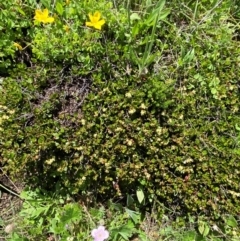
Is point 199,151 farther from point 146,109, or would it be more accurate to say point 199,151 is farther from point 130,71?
point 130,71

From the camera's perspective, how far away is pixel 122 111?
7.22 feet

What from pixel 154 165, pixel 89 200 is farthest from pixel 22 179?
pixel 154 165

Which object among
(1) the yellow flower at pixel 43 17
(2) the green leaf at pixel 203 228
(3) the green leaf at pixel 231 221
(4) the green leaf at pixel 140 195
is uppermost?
(1) the yellow flower at pixel 43 17

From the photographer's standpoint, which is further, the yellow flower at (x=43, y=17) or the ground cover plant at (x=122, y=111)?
the ground cover plant at (x=122, y=111)

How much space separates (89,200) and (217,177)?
2.44ft

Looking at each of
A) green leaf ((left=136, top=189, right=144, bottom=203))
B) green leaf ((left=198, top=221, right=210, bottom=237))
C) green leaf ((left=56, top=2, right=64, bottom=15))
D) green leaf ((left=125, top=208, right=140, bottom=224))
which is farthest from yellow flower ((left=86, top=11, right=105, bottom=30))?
green leaf ((left=198, top=221, right=210, bottom=237))

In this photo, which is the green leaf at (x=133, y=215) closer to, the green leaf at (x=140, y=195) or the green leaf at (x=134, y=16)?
the green leaf at (x=140, y=195)

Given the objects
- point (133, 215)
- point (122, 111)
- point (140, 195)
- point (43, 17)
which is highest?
point (43, 17)

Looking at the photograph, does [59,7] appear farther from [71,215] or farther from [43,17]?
[71,215]

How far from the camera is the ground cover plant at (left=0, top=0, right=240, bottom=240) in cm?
221

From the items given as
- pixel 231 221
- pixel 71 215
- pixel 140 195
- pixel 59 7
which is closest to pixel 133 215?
pixel 140 195

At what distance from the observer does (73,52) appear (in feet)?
7.19

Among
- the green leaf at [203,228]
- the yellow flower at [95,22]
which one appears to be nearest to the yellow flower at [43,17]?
the yellow flower at [95,22]

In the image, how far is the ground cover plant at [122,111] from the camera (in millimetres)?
2205
